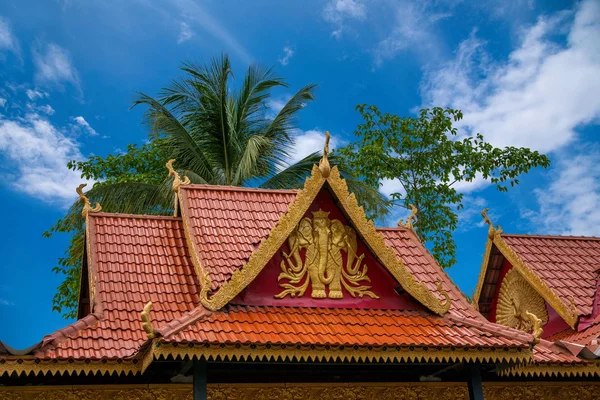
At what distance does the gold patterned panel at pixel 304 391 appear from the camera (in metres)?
7.39

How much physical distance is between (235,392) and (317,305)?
1.37 meters

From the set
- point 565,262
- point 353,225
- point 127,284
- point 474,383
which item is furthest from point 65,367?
point 565,262

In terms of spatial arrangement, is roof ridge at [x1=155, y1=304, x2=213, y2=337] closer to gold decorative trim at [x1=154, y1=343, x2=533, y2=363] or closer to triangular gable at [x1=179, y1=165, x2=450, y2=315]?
gold decorative trim at [x1=154, y1=343, x2=533, y2=363]

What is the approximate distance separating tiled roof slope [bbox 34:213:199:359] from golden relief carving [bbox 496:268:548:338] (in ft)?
18.4

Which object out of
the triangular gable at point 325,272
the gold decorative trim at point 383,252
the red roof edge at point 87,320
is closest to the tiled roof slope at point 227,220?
the triangular gable at point 325,272

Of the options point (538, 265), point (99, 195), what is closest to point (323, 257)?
point (538, 265)

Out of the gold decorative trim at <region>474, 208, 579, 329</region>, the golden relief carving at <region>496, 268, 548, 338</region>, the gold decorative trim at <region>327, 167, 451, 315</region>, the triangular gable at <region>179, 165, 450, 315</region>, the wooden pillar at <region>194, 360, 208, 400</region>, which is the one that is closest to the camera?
the wooden pillar at <region>194, 360, 208, 400</region>

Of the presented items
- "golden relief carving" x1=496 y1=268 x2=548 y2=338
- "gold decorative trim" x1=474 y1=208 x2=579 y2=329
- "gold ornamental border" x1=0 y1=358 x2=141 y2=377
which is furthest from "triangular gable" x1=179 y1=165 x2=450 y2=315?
"golden relief carving" x1=496 y1=268 x2=548 y2=338

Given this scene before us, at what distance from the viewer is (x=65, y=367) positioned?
6895 millimetres

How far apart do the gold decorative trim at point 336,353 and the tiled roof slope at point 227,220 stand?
121 cm

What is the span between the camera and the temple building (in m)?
7.14

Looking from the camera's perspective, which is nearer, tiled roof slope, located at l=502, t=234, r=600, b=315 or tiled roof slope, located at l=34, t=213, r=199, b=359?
tiled roof slope, located at l=34, t=213, r=199, b=359

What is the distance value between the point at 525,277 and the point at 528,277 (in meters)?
0.11

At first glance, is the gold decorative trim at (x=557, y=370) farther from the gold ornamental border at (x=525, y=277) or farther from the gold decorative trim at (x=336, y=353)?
the gold ornamental border at (x=525, y=277)
